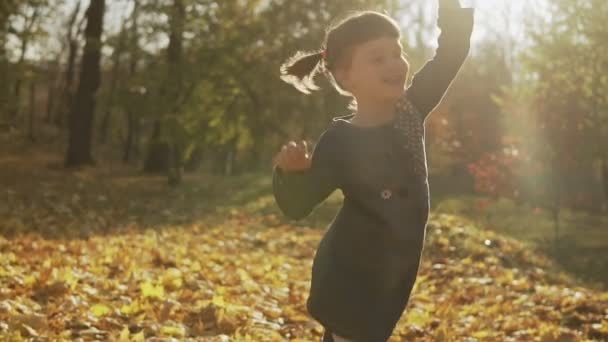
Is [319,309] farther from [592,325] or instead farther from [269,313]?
[592,325]

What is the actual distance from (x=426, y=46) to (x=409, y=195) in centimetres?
3176

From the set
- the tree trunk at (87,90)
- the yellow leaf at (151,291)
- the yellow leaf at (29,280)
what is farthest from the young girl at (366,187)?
the tree trunk at (87,90)

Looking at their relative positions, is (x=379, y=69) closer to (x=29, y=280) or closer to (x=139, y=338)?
(x=139, y=338)

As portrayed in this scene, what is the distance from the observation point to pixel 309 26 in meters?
23.9

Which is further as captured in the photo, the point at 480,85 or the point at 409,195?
the point at 480,85

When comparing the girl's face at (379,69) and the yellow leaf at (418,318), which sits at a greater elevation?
the girl's face at (379,69)

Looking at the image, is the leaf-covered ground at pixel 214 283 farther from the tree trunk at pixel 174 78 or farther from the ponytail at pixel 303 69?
the tree trunk at pixel 174 78

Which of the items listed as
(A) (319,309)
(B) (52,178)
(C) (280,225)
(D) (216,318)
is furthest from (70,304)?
(B) (52,178)

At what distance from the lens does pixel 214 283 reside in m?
6.54

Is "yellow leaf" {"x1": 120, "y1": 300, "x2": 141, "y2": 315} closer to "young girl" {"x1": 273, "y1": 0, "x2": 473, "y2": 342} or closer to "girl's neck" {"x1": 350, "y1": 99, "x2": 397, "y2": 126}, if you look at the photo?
"young girl" {"x1": 273, "y1": 0, "x2": 473, "y2": 342}

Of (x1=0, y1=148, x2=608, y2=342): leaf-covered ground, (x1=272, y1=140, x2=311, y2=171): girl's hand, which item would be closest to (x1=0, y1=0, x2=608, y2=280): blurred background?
(x1=0, y1=148, x2=608, y2=342): leaf-covered ground

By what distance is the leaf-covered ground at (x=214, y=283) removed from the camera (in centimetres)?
469

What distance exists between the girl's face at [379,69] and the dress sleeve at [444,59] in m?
0.27

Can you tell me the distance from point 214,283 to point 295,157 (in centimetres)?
451
